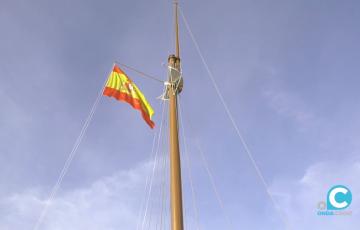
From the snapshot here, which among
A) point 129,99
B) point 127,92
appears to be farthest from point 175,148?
point 127,92

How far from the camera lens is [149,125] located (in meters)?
17.1

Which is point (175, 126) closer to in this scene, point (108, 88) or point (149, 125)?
point (149, 125)

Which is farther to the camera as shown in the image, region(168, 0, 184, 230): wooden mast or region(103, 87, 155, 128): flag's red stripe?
region(103, 87, 155, 128): flag's red stripe

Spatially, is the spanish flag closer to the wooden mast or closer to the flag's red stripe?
the flag's red stripe

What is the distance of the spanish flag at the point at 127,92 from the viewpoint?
1691 centimetres

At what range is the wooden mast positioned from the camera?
1249 centimetres

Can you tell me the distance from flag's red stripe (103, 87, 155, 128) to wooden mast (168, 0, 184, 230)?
1.56m

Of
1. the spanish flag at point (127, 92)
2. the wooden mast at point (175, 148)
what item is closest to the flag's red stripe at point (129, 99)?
the spanish flag at point (127, 92)

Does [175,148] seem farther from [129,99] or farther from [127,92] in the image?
[127,92]

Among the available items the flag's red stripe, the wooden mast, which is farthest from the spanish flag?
the wooden mast

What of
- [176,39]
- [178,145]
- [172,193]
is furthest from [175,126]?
[176,39]

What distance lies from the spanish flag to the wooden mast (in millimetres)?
1517

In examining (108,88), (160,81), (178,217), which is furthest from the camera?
(160,81)

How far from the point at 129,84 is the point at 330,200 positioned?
1408cm
